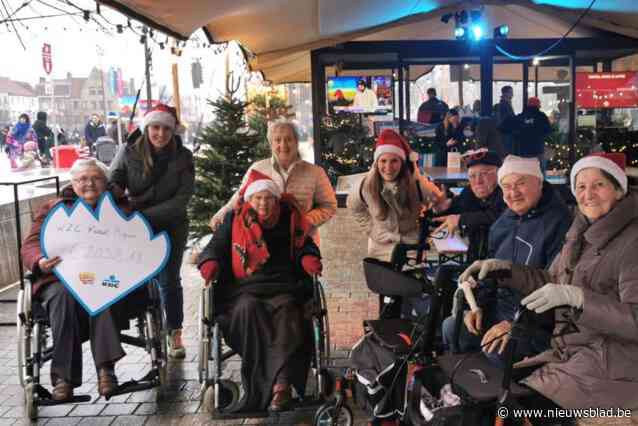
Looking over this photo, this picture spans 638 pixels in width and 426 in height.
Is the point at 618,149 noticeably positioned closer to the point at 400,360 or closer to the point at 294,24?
the point at 294,24

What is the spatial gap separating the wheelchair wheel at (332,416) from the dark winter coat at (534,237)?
0.98m

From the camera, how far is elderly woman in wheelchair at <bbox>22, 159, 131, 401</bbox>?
3.68 metres

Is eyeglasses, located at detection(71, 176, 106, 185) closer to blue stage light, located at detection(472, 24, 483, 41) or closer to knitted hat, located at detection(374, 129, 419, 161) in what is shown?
knitted hat, located at detection(374, 129, 419, 161)

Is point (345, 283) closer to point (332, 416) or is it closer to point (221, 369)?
point (221, 369)

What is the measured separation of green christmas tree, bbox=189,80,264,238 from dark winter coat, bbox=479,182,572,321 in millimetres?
5309

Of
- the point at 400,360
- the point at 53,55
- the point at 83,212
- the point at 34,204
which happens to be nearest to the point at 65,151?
the point at 53,55

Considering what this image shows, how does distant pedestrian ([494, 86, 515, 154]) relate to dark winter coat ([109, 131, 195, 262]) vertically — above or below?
above

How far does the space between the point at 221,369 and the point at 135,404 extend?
2.60 feet

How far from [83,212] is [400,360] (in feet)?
6.98

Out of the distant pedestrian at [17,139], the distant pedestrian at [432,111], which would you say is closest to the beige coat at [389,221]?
the distant pedestrian at [432,111]

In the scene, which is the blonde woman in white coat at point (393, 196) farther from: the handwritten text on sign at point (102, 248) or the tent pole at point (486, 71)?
the tent pole at point (486, 71)

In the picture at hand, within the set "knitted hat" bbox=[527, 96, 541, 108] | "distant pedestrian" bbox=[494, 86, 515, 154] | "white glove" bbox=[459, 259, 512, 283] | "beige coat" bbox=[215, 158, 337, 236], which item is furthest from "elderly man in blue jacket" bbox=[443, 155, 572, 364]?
"distant pedestrian" bbox=[494, 86, 515, 154]

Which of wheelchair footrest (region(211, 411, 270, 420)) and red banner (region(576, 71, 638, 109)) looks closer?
wheelchair footrest (region(211, 411, 270, 420))

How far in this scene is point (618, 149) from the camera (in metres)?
10.6
